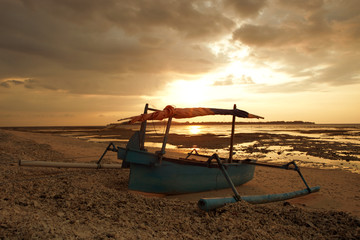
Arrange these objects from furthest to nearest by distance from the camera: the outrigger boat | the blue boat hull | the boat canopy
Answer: the boat canopy → the blue boat hull → the outrigger boat

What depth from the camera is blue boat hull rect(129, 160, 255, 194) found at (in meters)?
6.84

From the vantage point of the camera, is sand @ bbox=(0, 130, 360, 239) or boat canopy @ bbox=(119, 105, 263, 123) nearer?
sand @ bbox=(0, 130, 360, 239)

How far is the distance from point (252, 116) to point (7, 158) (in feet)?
37.7

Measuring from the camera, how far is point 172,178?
698 cm

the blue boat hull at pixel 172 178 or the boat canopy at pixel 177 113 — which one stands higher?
the boat canopy at pixel 177 113

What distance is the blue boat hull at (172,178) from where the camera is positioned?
6.84 m

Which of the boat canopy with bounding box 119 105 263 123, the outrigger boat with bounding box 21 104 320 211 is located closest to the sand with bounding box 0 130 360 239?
the outrigger boat with bounding box 21 104 320 211

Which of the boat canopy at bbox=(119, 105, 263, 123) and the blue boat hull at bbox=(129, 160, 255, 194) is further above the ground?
the boat canopy at bbox=(119, 105, 263, 123)

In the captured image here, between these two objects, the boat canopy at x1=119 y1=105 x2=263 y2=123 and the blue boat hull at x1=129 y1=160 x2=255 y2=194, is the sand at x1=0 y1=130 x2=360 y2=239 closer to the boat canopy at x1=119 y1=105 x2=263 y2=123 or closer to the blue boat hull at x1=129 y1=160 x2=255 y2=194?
the blue boat hull at x1=129 y1=160 x2=255 y2=194

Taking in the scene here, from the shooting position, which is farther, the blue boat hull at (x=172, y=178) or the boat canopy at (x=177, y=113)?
the boat canopy at (x=177, y=113)

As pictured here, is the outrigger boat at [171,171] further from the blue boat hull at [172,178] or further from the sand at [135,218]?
the sand at [135,218]

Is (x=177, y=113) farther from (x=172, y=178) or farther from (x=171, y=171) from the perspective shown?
(x=172, y=178)

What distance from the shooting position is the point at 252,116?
972 cm

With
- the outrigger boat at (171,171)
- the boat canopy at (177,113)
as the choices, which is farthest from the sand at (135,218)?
the boat canopy at (177,113)
